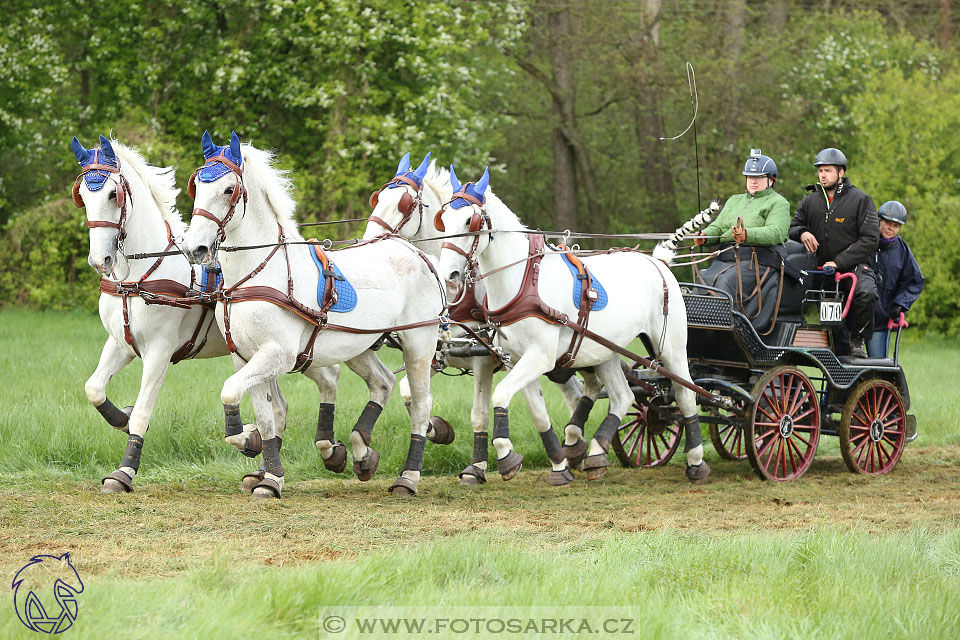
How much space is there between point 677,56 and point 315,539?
2187 cm

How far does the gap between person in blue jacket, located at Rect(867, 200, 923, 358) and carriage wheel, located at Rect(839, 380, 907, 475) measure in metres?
0.42

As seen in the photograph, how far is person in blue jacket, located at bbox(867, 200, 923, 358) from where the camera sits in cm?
952

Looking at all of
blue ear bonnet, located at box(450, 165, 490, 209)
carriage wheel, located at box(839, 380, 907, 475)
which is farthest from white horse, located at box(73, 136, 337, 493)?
carriage wheel, located at box(839, 380, 907, 475)

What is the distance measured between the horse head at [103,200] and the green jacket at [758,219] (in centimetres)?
455

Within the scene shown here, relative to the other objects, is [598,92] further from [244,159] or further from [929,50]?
[244,159]

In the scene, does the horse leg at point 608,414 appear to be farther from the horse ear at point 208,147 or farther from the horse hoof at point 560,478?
the horse ear at point 208,147

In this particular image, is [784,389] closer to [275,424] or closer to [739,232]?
[739,232]

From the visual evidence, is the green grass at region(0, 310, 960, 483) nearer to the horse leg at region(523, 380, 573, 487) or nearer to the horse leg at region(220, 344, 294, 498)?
the horse leg at region(220, 344, 294, 498)

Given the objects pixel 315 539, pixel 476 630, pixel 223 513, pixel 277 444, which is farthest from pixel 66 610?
pixel 277 444

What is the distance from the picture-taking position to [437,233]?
28.2 ft

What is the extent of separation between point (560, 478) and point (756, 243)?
243 centimetres

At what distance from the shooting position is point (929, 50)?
25.9 m

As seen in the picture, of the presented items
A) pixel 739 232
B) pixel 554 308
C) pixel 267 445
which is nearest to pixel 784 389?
pixel 739 232

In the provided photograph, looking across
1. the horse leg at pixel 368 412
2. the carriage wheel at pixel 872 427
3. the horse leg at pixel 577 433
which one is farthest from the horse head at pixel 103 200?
the carriage wheel at pixel 872 427
